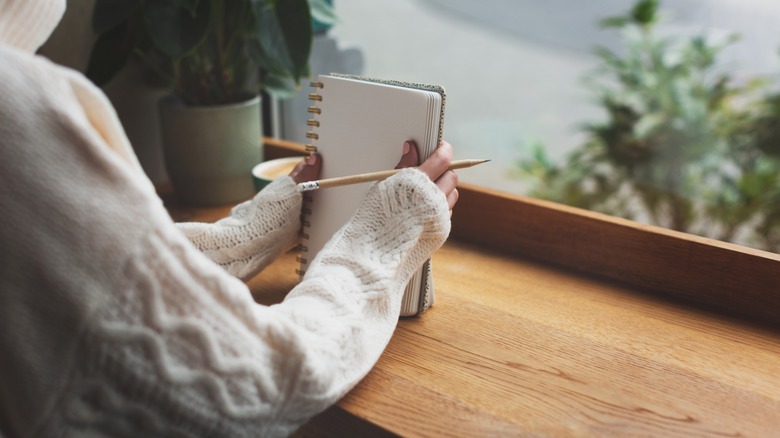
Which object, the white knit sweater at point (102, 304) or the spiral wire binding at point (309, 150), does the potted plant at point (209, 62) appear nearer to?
the spiral wire binding at point (309, 150)

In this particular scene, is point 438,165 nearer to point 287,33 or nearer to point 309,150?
point 309,150

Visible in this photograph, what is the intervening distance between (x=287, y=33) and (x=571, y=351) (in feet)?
2.10

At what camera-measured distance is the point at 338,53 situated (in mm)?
1463

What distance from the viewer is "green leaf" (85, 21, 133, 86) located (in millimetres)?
1053

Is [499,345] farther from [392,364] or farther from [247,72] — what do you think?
[247,72]

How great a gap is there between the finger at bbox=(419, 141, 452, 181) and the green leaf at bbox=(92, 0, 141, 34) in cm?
58

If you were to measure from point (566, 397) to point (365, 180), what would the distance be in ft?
1.00

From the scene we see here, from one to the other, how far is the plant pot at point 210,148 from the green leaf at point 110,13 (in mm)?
153

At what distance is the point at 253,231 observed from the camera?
2.50 ft

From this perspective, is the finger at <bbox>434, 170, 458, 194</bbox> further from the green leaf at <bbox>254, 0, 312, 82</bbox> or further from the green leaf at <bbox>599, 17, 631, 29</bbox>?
the green leaf at <bbox>599, 17, 631, 29</bbox>

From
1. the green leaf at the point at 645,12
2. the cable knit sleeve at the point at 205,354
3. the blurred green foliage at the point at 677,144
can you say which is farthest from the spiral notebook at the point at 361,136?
the green leaf at the point at 645,12

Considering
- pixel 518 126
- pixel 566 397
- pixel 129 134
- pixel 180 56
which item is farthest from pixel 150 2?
pixel 518 126

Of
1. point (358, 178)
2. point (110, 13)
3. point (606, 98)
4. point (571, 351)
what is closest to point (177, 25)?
point (110, 13)

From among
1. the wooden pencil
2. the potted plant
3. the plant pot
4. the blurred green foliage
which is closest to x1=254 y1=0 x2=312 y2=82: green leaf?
the potted plant
